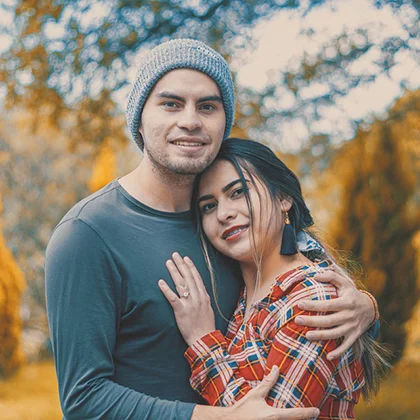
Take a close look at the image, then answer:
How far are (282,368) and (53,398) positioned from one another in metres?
6.69

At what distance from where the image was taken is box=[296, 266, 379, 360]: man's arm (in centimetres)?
171

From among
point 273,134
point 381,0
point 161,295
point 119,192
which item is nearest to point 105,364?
point 161,295

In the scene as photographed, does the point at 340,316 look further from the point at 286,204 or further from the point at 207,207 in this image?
the point at 207,207

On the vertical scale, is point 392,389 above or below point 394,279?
below

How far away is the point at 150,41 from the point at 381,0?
88.3 inches

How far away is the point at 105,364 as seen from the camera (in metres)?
1.69

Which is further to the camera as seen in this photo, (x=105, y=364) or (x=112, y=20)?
(x=112, y=20)

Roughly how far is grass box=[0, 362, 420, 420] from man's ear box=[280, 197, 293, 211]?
449 cm

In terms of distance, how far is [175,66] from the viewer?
195cm

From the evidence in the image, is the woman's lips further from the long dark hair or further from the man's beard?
the man's beard

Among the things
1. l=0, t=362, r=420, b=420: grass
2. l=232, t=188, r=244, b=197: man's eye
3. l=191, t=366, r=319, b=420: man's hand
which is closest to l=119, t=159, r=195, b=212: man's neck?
l=232, t=188, r=244, b=197: man's eye

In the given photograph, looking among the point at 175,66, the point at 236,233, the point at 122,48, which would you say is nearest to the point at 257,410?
the point at 236,233

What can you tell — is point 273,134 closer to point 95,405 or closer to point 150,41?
point 150,41

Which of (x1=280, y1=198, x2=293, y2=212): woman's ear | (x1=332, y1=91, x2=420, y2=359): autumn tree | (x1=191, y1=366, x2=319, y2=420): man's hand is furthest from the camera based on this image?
(x1=332, y1=91, x2=420, y2=359): autumn tree
